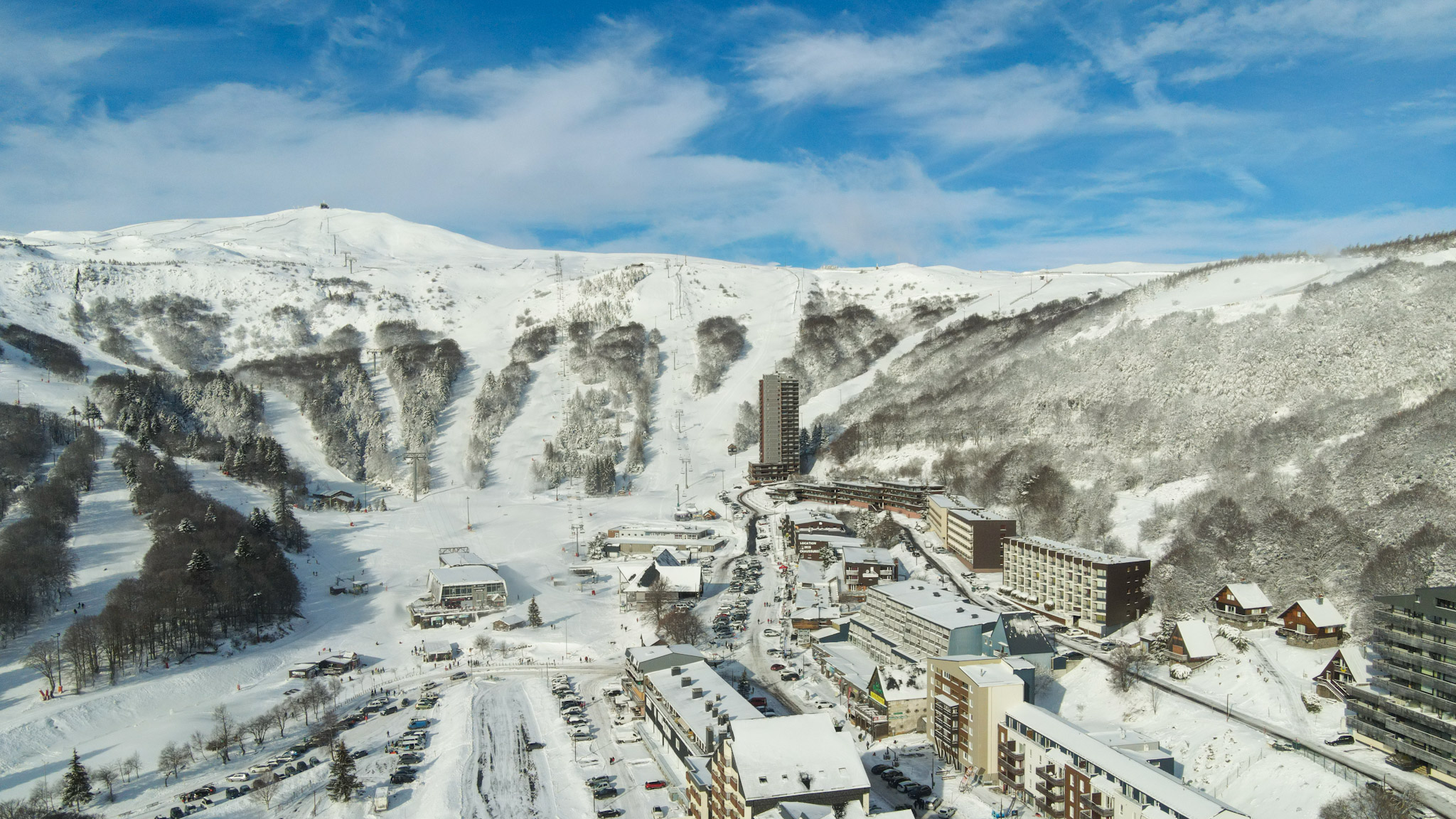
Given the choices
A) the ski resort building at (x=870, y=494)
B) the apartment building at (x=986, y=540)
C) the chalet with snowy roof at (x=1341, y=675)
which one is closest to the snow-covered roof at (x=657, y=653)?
the apartment building at (x=986, y=540)

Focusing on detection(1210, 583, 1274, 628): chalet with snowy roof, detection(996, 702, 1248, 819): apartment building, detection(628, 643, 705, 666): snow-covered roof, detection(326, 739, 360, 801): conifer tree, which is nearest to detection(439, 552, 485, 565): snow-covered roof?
detection(628, 643, 705, 666): snow-covered roof

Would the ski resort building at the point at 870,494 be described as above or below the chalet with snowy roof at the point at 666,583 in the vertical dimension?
above

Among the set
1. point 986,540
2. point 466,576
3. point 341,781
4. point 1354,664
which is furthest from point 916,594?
point 466,576

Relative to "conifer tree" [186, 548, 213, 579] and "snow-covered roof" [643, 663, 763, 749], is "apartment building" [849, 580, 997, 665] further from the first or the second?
"conifer tree" [186, 548, 213, 579]

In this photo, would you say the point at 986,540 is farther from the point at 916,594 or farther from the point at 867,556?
the point at 916,594

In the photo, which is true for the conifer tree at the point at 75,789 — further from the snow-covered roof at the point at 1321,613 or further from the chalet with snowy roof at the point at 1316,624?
the snow-covered roof at the point at 1321,613

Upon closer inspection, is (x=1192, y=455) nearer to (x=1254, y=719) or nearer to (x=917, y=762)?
(x=1254, y=719)
